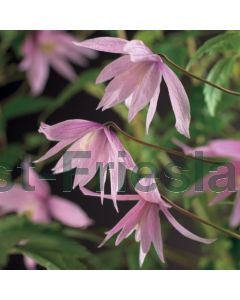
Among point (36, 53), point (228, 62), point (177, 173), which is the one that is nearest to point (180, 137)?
point (177, 173)

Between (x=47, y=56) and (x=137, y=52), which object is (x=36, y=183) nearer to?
(x=47, y=56)

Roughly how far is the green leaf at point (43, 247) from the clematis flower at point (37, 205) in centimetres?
22

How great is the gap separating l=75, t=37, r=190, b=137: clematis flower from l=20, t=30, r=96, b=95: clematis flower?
1.07 feet

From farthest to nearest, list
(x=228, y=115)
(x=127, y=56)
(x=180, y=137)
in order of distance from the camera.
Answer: (x=228, y=115) → (x=180, y=137) → (x=127, y=56)

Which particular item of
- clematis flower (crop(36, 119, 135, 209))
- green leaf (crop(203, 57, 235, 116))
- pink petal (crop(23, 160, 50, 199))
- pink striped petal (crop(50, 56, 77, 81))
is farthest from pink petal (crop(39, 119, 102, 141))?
pink striped petal (crop(50, 56, 77, 81))

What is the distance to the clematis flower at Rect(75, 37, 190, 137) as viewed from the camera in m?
0.50

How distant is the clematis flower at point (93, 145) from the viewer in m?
0.51

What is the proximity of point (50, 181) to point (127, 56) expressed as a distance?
370 mm

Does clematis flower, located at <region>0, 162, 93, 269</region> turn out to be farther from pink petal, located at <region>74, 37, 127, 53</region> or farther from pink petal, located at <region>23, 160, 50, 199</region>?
pink petal, located at <region>74, 37, 127, 53</region>

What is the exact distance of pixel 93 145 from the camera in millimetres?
509

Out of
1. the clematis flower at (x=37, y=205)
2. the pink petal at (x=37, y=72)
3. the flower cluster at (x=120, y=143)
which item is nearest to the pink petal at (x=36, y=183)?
the clematis flower at (x=37, y=205)
